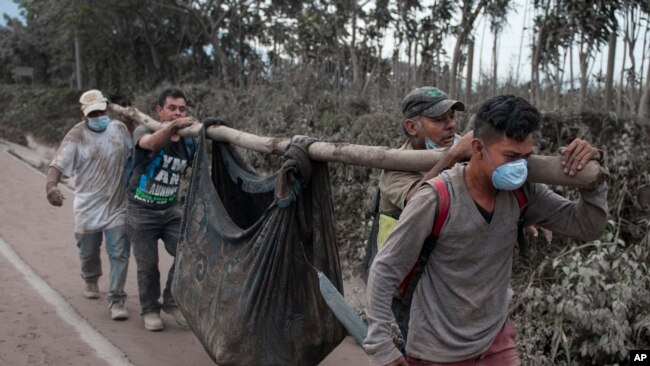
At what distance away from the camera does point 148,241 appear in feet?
17.0

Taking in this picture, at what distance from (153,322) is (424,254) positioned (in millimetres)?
3345

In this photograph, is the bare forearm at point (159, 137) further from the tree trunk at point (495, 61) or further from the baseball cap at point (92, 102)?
the tree trunk at point (495, 61)

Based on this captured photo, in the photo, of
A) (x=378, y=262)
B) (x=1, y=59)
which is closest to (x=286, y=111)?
(x=378, y=262)

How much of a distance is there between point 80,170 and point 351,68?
693cm

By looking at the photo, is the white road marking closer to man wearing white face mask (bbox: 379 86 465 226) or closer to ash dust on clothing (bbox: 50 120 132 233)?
ash dust on clothing (bbox: 50 120 132 233)

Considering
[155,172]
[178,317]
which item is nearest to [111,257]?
[178,317]

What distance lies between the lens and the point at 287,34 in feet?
50.7

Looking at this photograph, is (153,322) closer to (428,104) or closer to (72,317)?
(72,317)

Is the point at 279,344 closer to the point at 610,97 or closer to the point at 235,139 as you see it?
the point at 235,139

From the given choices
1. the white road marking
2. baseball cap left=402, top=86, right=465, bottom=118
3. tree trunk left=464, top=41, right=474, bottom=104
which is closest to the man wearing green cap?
baseball cap left=402, top=86, right=465, bottom=118

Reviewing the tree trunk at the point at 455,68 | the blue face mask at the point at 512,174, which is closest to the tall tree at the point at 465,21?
the tree trunk at the point at 455,68

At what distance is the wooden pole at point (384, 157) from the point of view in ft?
7.12

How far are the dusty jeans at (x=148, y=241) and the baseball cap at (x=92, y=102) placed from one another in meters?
0.90

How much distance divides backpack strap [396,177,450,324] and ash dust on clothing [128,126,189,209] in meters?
3.00
